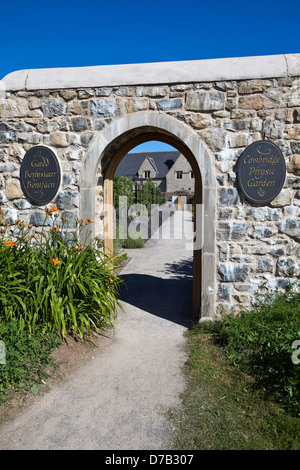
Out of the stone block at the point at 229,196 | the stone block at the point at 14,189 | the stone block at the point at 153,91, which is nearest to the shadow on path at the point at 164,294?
the stone block at the point at 229,196

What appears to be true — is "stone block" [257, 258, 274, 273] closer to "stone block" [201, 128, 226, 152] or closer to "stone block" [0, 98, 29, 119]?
"stone block" [201, 128, 226, 152]

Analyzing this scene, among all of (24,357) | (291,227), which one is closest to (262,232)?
(291,227)

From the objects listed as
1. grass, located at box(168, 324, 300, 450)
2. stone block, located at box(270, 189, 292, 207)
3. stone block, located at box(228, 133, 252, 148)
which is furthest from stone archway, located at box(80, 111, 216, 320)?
grass, located at box(168, 324, 300, 450)

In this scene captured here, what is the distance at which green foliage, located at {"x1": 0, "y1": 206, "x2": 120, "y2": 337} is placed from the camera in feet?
11.6

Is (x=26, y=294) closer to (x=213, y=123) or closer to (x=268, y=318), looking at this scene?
(x=268, y=318)

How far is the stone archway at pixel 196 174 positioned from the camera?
421cm

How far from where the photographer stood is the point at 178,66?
13.9 ft

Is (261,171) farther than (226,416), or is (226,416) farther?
(261,171)

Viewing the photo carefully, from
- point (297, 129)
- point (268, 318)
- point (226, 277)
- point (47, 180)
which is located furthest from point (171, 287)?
point (297, 129)

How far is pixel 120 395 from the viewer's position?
2971 millimetres

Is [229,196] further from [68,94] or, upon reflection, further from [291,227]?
[68,94]

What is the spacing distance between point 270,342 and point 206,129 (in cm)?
265

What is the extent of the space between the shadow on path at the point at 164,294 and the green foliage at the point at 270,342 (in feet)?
3.00

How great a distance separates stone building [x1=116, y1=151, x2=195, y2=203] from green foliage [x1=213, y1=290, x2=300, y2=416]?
27.7 metres
